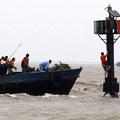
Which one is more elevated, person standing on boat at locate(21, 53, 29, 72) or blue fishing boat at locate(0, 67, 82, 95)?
person standing on boat at locate(21, 53, 29, 72)

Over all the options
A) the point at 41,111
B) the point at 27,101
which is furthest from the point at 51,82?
the point at 41,111

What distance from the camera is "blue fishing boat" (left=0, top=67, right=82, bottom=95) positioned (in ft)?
67.5

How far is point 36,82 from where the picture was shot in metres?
20.7

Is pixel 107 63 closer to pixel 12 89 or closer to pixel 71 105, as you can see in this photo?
pixel 71 105

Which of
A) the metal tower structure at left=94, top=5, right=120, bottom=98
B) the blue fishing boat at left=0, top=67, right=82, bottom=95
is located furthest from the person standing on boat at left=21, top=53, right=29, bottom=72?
the metal tower structure at left=94, top=5, right=120, bottom=98

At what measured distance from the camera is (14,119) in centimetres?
1418

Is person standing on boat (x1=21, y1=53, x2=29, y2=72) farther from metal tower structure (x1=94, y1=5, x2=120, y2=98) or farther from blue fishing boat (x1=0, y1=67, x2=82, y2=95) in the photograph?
metal tower structure (x1=94, y1=5, x2=120, y2=98)

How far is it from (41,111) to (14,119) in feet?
6.08

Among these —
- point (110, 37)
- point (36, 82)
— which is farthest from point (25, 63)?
point (110, 37)

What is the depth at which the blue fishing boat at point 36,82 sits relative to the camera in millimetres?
20578

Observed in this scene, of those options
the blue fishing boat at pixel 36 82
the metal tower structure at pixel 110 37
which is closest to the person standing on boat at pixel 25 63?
the blue fishing boat at pixel 36 82

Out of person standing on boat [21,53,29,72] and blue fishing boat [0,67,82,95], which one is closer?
blue fishing boat [0,67,82,95]

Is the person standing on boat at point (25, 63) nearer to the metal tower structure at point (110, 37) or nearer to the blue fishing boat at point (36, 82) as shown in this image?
the blue fishing boat at point (36, 82)

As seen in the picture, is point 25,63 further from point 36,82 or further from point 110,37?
point 110,37
